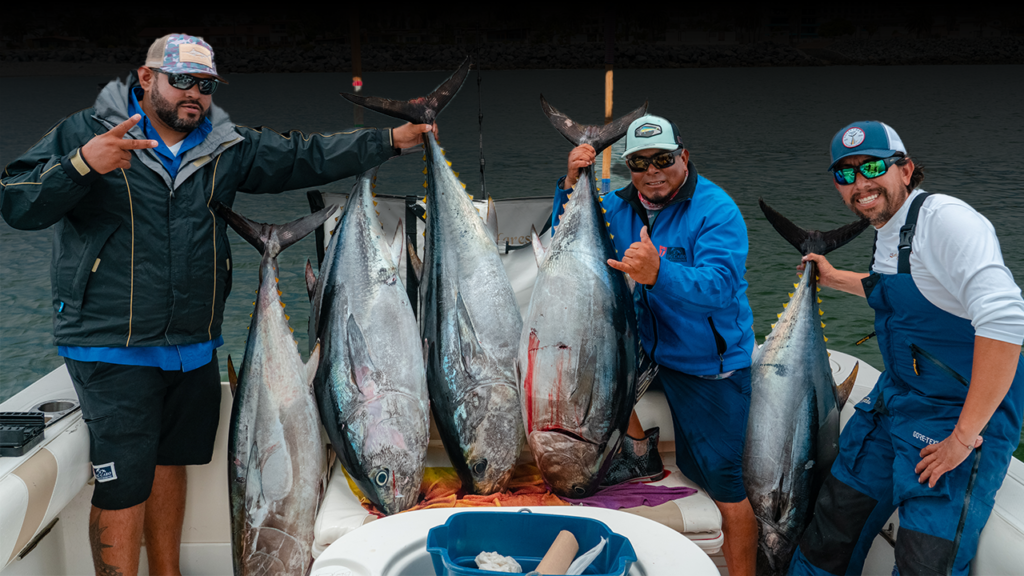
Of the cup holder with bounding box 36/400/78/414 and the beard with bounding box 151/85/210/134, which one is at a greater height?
the beard with bounding box 151/85/210/134

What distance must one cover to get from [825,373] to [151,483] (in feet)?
7.72

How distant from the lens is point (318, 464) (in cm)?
244

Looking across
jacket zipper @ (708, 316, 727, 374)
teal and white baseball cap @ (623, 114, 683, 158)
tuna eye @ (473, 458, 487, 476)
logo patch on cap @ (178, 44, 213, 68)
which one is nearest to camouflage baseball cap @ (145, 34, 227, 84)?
logo patch on cap @ (178, 44, 213, 68)

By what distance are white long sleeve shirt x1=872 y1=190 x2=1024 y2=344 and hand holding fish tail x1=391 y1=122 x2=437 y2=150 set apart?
59.9 inches

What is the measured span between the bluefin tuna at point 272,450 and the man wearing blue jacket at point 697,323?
1.14m

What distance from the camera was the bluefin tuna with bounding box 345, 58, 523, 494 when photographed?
2428 millimetres

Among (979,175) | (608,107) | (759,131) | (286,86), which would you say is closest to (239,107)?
(286,86)

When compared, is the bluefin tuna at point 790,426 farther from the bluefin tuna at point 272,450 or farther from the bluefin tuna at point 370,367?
the bluefin tuna at point 272,450

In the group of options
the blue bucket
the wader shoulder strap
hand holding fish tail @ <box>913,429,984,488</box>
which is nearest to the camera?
the blue bucket

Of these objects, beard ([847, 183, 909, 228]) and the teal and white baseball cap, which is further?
the teal and white baseball cap

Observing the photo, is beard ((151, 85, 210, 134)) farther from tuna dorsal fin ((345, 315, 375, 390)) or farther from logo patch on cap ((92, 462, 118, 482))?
logo patch on cap ((92, 462, 118, 482))

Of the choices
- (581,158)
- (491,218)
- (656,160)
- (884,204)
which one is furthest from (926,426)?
(491,218)

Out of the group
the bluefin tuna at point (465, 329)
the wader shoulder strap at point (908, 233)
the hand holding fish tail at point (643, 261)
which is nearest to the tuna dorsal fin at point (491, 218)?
the bluefin tuna at point (465, 329)

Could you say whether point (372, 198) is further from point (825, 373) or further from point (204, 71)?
point (825, 373)
